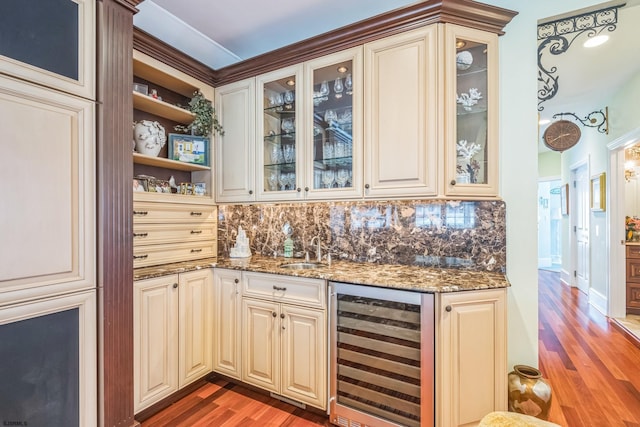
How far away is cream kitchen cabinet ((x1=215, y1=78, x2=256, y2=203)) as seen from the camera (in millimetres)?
2555

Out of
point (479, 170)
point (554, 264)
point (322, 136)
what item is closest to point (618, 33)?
point (479, 170)

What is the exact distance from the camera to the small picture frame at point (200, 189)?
2699 mm

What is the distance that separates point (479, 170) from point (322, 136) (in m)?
1.13

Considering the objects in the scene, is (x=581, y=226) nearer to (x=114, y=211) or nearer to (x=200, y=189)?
(x=200, y=189)

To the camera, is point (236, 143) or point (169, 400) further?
point (236, 143)

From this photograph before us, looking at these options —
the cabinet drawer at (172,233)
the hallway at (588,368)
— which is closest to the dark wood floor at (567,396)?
the hallway at (588,368)

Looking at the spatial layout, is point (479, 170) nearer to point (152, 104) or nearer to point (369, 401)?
point (369, 401)

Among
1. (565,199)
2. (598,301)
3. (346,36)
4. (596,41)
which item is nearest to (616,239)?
(598,301)

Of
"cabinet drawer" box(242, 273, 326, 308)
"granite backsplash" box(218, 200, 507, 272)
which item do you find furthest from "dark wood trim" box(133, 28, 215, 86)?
"cabinet drawer" box(242, 273, 326, 308)

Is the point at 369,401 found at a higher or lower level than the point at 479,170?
lower

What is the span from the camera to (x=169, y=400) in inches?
82.4

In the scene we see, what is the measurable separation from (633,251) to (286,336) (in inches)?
176

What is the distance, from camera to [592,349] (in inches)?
116

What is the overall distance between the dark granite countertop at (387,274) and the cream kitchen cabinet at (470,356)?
0.19ft
